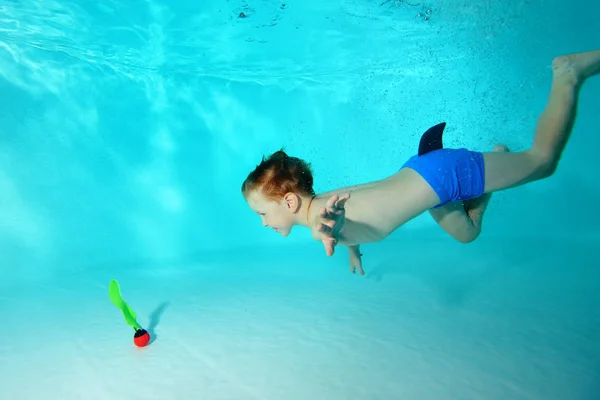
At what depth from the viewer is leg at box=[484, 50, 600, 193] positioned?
4164 millimetres

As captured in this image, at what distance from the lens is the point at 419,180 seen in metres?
4.02

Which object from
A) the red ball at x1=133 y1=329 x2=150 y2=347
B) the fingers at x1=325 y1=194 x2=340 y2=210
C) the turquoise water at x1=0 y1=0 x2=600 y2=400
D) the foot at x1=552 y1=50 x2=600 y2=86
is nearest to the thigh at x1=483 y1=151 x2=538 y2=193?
the foot at x1=552 y1=50 x2=600 y2=86

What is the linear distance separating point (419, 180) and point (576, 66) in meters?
2.29

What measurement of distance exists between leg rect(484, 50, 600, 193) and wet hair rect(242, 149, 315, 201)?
2.27 metres

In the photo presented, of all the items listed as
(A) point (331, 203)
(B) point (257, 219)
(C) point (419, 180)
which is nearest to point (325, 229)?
(A) point (331, 203)

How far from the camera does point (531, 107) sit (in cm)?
2242

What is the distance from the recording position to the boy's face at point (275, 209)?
3.60m

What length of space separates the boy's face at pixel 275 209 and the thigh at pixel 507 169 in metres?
2.41

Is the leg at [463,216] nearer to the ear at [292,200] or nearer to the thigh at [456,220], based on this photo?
the thigh at [456,220]

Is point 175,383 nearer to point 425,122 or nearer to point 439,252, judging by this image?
point 439,252

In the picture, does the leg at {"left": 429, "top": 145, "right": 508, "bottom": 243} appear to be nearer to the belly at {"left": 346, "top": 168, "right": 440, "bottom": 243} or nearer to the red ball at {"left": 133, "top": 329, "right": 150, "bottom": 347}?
the belly at {"left": 346, "top": 168, "right": 440, "bottom": 243}

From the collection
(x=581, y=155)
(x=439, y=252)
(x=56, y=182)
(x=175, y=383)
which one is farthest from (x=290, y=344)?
(x=581, y=155)

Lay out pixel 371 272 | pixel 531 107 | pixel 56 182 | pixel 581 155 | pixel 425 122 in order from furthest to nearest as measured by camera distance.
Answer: pixel 531 107
pixel 425 122
pixel 581 155
pixel 56 182
pixel 371 272

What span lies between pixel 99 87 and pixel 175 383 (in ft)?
42.0
